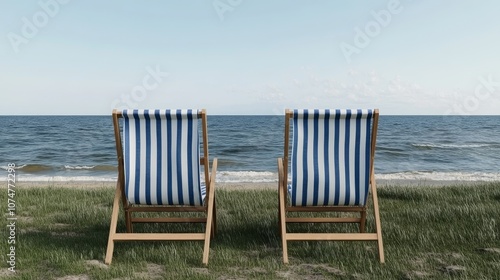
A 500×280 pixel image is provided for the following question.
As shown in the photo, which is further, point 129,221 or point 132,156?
point 129,221

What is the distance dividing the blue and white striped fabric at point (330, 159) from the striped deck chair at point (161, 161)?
0.72m

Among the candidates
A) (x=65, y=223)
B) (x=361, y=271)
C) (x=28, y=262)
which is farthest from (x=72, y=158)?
(x=361, y=271)

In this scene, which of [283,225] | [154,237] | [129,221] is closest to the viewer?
[154,237]

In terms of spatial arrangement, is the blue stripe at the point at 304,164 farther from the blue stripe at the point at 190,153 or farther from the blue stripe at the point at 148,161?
the blue stripe at the point at 148,161

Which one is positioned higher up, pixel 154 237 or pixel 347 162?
pixel 347 162

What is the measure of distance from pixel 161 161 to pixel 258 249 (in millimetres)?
1035

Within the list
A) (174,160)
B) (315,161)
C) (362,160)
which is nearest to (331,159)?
(315,161)

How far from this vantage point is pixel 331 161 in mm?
3523

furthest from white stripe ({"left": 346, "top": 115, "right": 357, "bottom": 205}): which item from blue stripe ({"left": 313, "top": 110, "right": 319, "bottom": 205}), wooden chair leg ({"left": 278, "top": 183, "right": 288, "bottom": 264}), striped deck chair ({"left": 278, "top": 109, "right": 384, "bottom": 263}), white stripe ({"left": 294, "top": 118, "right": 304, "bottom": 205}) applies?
wooden chair leg ({"left": 278, "top": 183, "right": 288, "bottom": 264})

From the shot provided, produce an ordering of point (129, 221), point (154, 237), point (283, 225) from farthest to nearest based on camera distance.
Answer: point (129, 221)
point (283, 225)
point (154, 237)

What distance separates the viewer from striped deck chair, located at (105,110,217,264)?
339 centimetres

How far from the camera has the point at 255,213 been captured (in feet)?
15.8

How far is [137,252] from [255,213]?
1627 millimetres

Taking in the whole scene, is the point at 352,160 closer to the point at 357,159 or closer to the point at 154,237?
the point at 357,159
